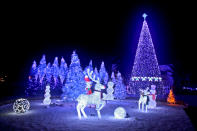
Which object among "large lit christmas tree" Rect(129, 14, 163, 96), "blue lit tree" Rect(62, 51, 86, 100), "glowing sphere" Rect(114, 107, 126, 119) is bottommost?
"glowing sphere" Rect(114, 107, 126, 119)

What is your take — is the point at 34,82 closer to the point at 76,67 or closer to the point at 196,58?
the point at 76,67

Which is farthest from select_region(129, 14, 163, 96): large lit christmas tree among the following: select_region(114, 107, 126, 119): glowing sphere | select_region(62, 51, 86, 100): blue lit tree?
select_region(114, 107, 126, 119): glowing sphere

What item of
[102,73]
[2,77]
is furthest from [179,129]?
[2,77]

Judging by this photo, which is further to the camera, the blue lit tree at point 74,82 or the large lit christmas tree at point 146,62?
the large lit christmas tree at point 146,62

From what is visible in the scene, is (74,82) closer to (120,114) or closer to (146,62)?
(146,62)

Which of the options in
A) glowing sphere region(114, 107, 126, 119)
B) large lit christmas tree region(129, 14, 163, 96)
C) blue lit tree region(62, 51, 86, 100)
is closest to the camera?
glowing sphere region(114, 107, 126, 119)

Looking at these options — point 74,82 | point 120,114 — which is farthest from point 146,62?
point 120,114

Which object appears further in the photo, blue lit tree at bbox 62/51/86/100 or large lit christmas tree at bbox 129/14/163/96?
large lit christmas tree at bbox 129/14/163/96

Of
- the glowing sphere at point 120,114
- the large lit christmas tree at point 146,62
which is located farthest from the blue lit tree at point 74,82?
the glowing sphere at point 120,114

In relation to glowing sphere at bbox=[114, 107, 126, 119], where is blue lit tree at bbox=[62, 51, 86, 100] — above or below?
above

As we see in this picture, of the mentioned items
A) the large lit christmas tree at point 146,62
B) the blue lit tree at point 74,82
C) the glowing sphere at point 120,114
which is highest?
the large lit christmas tree at point 146,62

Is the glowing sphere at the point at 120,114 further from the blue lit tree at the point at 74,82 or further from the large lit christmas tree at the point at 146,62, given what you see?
the large lit christmas tree at the point at 146,62

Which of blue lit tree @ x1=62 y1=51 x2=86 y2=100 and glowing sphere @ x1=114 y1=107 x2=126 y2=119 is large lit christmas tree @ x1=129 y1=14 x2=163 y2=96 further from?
glowing sphere @ x1=114 y1=107 x2=126 y2=119

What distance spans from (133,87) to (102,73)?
1574cm
